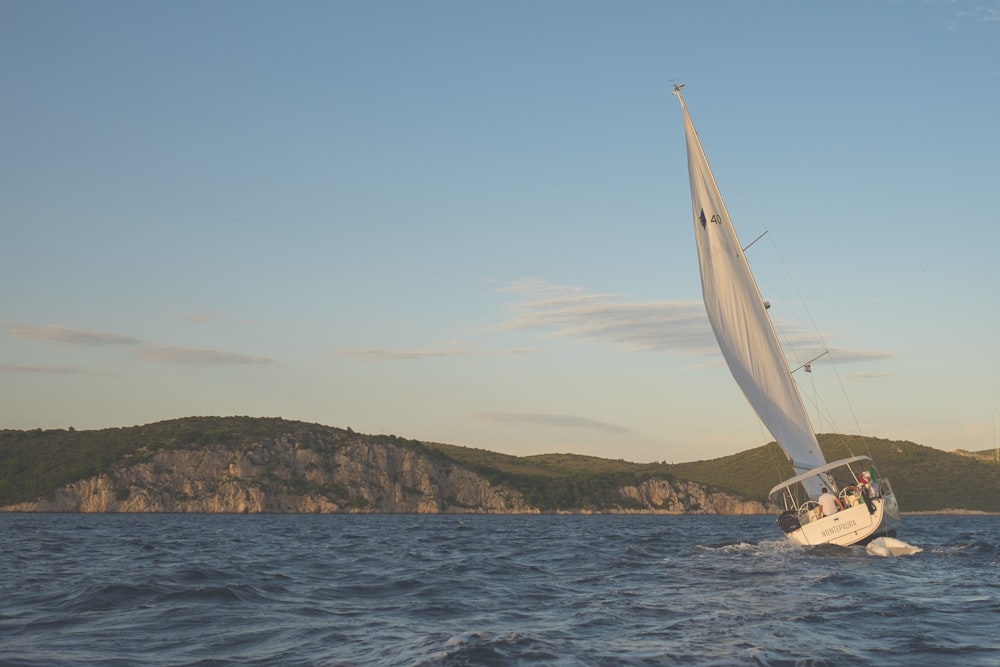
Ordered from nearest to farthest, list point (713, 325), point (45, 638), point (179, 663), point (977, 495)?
point (179, 663) → point (45, 638) → point (713, 325) → point (977, 495)

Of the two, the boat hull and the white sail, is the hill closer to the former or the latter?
the white sail

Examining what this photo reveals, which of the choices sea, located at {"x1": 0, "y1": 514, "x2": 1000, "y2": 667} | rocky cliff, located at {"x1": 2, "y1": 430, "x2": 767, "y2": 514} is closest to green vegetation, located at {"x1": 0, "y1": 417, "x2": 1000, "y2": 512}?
rocky cliff, located at {"x1": 2, "y1": 430, "x2": 767, "y2": 514}

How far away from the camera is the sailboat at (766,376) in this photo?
34.3m

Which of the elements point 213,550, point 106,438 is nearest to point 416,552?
point 213,550

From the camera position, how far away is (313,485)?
148 meters

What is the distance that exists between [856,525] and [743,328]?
29.7 feet

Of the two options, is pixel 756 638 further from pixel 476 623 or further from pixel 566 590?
pixel 566 590

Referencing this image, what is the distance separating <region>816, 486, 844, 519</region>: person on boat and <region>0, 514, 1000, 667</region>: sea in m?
1.53

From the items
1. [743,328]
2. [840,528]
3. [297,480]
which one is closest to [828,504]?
[840,528]

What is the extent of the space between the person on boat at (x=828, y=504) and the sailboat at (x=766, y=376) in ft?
0.14

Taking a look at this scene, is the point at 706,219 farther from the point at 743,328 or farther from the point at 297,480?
the point at 297,480

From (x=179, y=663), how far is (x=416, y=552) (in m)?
27.2

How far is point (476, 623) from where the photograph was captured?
18.2 meters

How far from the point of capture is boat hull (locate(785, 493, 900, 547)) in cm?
3369
